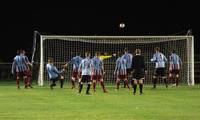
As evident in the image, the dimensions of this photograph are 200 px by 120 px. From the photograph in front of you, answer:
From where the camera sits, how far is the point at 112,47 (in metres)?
42.7

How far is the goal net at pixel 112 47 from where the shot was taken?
128 feet

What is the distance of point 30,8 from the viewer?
52.5m

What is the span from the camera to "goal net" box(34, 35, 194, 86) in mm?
39062

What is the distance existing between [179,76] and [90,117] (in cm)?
2141

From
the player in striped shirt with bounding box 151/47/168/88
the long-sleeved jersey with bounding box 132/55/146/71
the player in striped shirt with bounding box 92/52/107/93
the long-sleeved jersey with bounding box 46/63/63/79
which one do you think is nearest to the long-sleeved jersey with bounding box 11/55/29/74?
the long-sleeved jersey with bounding box 46/63/63/79

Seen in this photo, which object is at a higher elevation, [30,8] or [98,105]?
[30,8]

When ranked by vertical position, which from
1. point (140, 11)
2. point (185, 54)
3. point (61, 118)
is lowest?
point (61, 118)

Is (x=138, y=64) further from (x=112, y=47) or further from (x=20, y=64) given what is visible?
(x=112, y=47)

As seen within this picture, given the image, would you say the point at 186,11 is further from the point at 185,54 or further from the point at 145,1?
the point at 185,54

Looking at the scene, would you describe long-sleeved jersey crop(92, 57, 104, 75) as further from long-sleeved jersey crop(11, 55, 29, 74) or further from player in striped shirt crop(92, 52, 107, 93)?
long-sleeved jersey crop(11, 55, 29, 74)

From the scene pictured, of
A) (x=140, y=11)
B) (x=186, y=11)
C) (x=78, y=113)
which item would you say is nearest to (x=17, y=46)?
(x=140, y=11)

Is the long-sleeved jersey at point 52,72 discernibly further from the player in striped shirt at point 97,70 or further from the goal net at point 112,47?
the goal net at point 112,47

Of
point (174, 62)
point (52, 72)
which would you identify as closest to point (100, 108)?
point (52, 72)

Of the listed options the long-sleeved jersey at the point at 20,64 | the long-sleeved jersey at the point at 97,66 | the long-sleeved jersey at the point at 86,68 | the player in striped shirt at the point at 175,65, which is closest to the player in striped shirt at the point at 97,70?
the long-sleeved jersey at the point at 97,66
